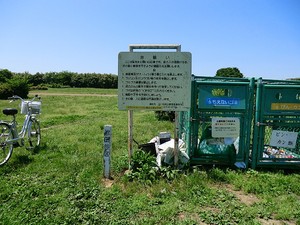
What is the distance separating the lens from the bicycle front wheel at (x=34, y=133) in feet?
20.1

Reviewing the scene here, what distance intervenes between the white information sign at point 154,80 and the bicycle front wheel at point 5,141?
2.49 meters

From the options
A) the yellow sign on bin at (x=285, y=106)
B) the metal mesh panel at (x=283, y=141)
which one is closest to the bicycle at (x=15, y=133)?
the metal mesh panel at (x=283, y=141)

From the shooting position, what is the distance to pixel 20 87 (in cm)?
2402

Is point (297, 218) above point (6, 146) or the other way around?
the other way around

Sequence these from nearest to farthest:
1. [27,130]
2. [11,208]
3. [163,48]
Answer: [11,208] → [163,48] → [27,130]

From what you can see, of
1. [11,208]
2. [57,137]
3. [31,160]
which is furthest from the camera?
[57,137]

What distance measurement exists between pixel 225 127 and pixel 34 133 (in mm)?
4546

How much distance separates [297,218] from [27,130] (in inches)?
221

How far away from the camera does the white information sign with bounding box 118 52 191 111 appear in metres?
4.49

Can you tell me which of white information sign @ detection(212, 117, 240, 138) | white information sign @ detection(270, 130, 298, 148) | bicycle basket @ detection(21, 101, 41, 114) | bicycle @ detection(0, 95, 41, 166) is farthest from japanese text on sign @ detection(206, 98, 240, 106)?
bicycle basket @ detection(21, 101, 41, 114)

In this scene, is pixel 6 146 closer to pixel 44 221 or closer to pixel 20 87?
pixel 44 221

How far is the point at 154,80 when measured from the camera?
4531 millimetres

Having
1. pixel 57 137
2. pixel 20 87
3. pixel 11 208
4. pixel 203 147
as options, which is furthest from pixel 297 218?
pixel 20 87

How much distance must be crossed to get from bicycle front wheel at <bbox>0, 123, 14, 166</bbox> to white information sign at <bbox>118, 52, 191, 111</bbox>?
2494mm
